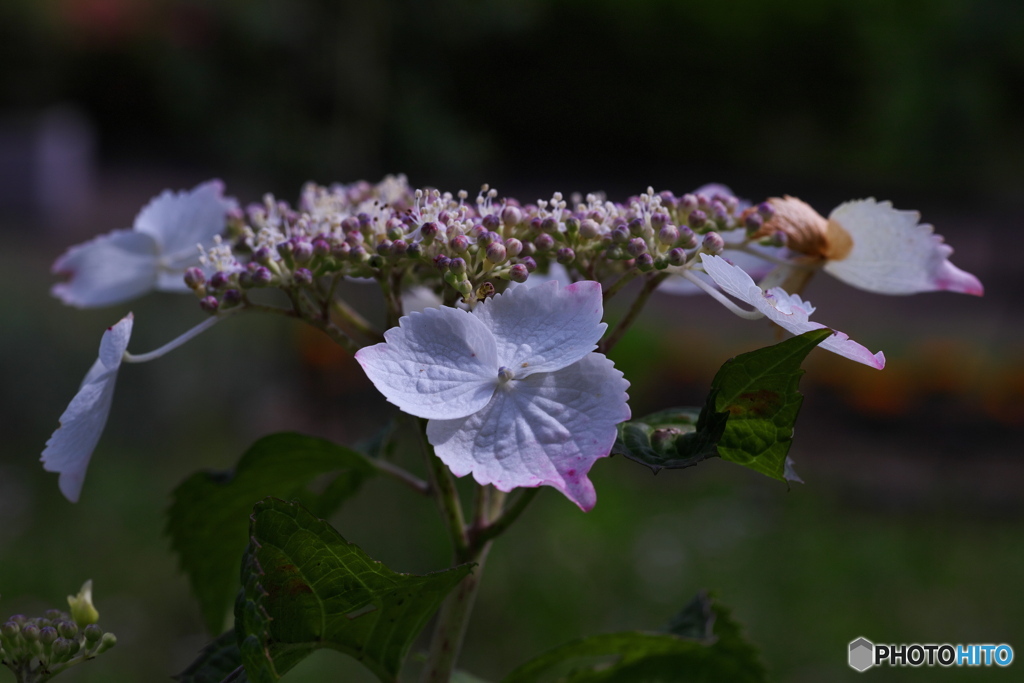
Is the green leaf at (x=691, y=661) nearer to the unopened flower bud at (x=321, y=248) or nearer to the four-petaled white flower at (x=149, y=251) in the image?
the unopened flower bud at (x=321, y=248)

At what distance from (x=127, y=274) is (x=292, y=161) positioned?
2.96 metres

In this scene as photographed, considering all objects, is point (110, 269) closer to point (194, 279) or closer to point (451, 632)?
point (194, 279)

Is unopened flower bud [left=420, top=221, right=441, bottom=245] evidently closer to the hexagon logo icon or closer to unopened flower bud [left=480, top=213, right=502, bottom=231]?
unopened flower bud [left=480, top=213, right=502, bottom=231]

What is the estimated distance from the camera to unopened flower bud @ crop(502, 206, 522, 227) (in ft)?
1.96

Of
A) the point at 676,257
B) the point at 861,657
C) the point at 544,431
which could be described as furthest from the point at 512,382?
the point at 861,657

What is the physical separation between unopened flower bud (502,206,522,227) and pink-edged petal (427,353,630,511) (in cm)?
12

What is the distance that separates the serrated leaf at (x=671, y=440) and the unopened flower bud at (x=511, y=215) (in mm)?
153

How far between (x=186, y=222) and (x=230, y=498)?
0.26 meters

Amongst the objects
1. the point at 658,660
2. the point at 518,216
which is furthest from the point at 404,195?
the point at 658,660

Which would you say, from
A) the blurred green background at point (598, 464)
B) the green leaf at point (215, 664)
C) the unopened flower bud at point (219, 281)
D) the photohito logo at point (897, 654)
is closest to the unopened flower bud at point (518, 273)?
the unopened flower bud at point (219, 281)

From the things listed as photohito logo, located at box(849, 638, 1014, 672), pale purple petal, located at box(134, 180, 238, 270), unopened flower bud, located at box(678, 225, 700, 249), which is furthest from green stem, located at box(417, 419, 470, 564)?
A: photohito logo, located at box(849, 638, 1014, 672)

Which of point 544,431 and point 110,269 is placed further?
point 110,269

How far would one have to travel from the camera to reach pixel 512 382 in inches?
21.2

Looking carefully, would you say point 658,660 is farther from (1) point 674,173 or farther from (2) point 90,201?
(1) point 674,173
